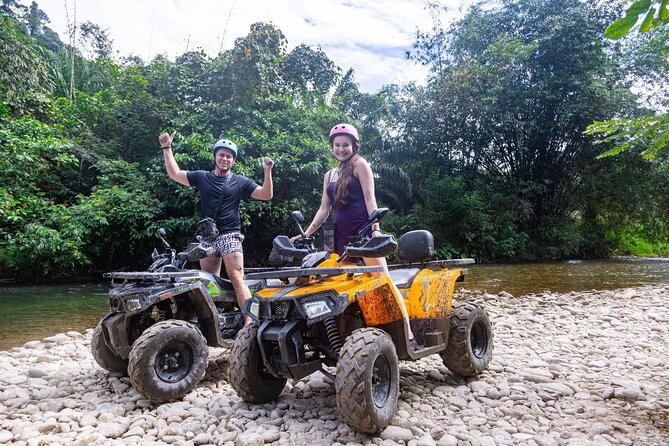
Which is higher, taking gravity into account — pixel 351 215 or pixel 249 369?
pixel 351 215

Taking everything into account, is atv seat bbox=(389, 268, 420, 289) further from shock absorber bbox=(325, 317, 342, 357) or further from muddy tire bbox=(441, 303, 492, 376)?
shock absorber bbox=(325, 317, 342, 357)

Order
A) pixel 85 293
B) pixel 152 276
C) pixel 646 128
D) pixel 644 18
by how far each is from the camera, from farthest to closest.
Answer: pixel 85 293, pixel 152 276, pixel 646 128, pixel 644 18

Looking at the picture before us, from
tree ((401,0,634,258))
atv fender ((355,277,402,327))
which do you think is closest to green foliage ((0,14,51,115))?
atv fender ((355,277,402,327))

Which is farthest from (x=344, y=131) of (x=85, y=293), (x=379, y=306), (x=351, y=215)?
(x=85, y=293)

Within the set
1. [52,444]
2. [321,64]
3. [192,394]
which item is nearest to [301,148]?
[321,64]

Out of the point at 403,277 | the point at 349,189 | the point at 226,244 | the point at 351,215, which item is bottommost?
the point at 403,277

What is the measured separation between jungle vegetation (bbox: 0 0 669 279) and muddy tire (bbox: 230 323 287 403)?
933 cm

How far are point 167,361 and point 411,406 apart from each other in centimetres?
192

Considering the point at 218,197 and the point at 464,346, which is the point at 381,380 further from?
the point at 218,197

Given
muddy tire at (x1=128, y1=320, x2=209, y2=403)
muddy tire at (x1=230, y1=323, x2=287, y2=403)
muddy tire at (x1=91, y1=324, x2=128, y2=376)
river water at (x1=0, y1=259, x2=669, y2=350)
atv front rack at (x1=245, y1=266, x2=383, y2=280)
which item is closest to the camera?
atv front rack at (x1=245, y1=266, x2=383, y2=280)

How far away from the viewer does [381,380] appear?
2893 millimetres

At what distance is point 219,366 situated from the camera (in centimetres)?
451

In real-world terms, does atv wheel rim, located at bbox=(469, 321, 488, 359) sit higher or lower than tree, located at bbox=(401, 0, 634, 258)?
lower

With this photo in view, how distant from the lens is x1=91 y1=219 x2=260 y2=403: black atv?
339 centimetres
